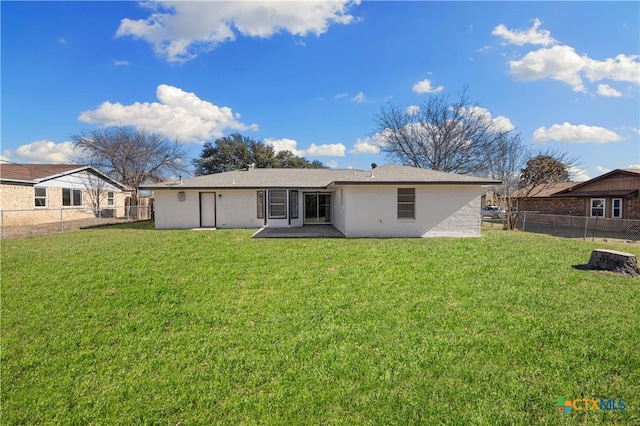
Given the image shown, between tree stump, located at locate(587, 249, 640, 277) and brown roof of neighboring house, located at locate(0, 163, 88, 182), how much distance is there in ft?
91.3

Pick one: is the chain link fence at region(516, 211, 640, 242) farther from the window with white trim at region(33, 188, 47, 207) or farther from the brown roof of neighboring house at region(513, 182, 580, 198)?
the window with white trim at region(33, 188, 47, 207)

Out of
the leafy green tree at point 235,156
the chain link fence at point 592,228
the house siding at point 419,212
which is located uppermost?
the leafy green tree at point 235,156

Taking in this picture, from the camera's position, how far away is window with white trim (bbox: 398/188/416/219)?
12476mm

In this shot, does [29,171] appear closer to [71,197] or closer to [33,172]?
[33,172]

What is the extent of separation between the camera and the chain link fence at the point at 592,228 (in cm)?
1537

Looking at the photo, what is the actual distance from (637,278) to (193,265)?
1043cm

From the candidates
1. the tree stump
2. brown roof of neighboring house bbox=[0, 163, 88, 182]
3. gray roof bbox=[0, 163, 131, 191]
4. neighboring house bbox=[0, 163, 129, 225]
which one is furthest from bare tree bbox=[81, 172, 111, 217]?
the tree stump

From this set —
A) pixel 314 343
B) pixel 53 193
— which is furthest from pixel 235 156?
pixel 314 343

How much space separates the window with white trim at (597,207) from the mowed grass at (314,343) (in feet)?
61.6

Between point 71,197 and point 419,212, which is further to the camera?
point 71,197

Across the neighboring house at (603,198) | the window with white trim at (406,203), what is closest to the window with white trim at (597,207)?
the neighboring house at (603,198)

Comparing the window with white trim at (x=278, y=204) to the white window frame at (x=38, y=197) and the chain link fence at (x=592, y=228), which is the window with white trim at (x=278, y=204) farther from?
the white window frame at (x=38, y=197)

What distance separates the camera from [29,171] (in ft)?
68.8

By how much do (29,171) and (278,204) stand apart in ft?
64.4
